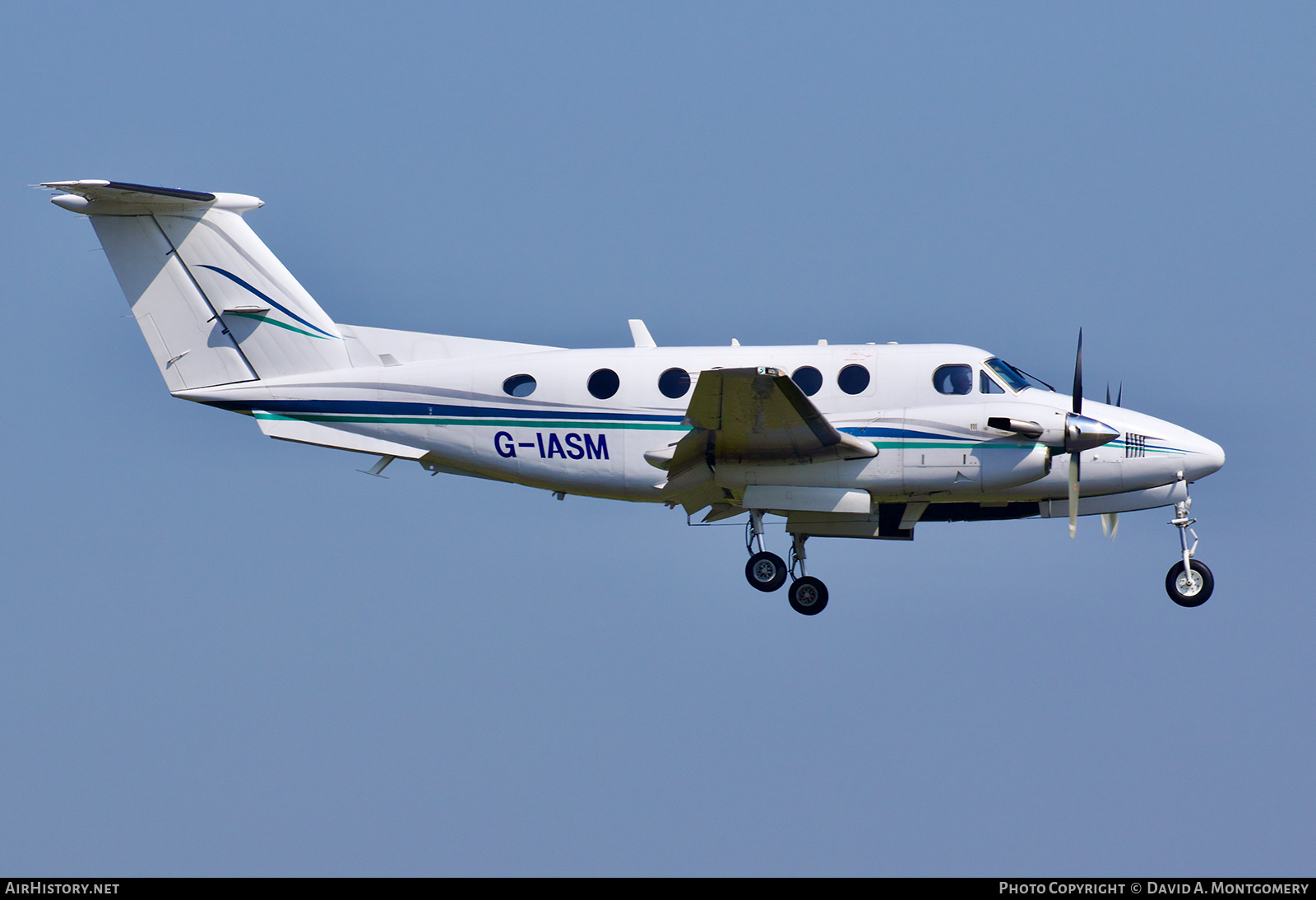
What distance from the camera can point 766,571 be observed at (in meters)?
16.9

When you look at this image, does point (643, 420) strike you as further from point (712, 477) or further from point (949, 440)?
point (949, 440)

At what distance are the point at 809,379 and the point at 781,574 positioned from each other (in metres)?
2.68

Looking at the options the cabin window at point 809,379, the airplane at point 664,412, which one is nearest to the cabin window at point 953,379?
the airplane at point 664,412

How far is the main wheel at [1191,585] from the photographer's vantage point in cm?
1616

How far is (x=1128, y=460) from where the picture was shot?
16203 millimetres

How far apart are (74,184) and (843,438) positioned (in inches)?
404

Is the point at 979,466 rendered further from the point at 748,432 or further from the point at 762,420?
the point at 748,432

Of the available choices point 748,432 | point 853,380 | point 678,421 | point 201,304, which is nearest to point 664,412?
point 678,421

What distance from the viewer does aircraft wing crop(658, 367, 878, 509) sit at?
1432cm

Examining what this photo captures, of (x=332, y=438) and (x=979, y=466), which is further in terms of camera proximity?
(x=332, y=438)

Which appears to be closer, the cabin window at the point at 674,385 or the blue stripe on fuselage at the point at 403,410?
the cabin window at the point at 674,385

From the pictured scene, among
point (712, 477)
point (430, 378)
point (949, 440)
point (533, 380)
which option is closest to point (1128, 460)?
point (949, 440)

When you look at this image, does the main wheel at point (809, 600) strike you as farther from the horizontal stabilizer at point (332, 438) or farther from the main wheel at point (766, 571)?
the horizontal stabilizer at point (332, 438)

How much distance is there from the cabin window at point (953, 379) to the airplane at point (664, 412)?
0.02m
